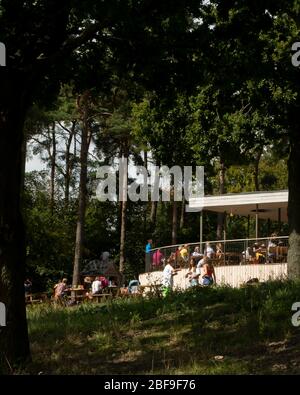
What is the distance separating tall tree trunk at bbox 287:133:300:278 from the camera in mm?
19375

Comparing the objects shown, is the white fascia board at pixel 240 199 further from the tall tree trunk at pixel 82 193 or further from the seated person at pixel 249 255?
the tall tree trunk at pixel 82 193

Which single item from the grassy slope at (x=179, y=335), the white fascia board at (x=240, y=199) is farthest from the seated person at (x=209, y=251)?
the grassy slope at (x=179, y=335)

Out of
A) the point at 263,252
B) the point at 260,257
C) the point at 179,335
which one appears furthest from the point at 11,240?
the point at 263,252

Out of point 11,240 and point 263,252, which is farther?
point 263,252

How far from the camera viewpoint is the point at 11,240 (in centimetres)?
1166

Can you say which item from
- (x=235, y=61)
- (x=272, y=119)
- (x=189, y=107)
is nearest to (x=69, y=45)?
A: (x=235, y=61)

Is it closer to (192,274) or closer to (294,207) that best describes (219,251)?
(192,274)

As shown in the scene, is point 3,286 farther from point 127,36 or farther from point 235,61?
point 235,61

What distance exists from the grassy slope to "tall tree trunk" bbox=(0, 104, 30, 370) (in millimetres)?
507

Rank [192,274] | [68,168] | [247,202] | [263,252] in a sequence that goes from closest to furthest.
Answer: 1. [192,274]
2. [263,252]
3. [247,202]
4. [68,168]

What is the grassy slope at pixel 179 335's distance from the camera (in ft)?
37.1

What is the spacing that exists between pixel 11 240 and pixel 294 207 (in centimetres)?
1020

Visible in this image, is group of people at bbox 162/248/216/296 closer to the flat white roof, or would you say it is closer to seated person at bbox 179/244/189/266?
seated person at bbox 179/244/189/266

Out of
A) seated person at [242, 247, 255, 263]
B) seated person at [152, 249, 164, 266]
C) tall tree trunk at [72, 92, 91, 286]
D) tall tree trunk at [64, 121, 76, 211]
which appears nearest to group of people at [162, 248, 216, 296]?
seated person at [152, 249, 164, 266]
